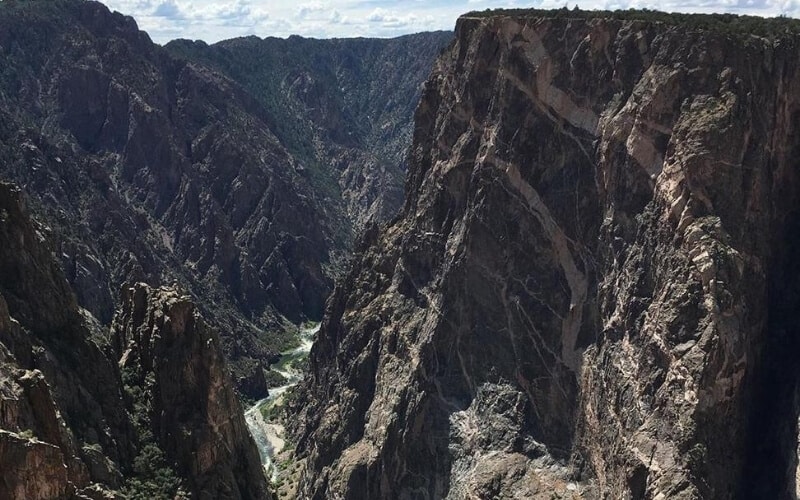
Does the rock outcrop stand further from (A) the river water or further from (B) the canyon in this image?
(A) the river water

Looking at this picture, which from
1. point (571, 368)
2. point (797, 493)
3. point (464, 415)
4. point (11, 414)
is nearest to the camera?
point (11, 414)

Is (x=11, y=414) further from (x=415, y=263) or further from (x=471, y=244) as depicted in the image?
(x=415, y=263)

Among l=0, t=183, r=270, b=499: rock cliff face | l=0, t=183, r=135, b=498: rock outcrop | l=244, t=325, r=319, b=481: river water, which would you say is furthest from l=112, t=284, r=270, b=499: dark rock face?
l=244, t=325, r=319, b=481: river water

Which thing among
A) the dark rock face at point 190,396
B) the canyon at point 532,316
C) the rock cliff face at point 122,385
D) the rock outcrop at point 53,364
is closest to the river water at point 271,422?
the canyon at point 532,316

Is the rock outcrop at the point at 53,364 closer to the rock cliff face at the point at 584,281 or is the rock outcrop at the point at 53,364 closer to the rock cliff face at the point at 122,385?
the rock cliff face at the point at 122,385

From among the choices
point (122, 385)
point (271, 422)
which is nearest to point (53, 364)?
point (122, 385)

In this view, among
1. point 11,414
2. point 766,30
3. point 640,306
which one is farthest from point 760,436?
point 11,414
